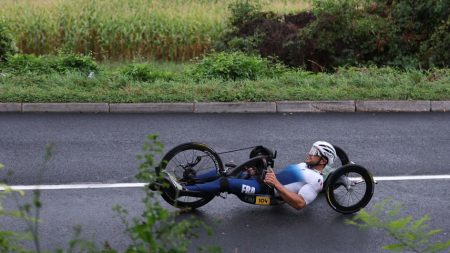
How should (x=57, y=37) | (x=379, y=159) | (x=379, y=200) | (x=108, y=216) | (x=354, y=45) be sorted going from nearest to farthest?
(x=108, y=216), (x=379, y=200), (x=379, y=159), (x=354, y=45), (x=57, y=37)

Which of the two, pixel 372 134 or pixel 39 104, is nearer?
pixel 372 134

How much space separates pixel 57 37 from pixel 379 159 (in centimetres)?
1210

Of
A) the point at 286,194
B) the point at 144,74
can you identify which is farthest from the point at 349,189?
the point at 144,74

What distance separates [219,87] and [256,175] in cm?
525

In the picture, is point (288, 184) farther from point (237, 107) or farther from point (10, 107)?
point (10, 107)

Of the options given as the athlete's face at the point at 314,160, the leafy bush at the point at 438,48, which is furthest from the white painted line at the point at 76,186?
the leafy bush at the point at 438,48

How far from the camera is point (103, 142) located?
11359 millimetres

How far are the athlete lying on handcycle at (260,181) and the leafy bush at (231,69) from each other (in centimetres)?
643

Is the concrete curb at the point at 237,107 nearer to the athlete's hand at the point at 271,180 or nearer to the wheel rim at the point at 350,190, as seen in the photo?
the wheel rim at the point at 350,190

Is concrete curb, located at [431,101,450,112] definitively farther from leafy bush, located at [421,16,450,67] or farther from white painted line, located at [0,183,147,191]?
white painted line, located at [0,183,147,191]

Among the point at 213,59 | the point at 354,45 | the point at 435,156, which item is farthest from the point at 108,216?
the point at 354,45

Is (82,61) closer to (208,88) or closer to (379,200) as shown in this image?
(208,88)

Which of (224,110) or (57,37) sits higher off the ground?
(57,37)

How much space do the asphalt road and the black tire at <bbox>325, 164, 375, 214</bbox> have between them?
16 centimetres
